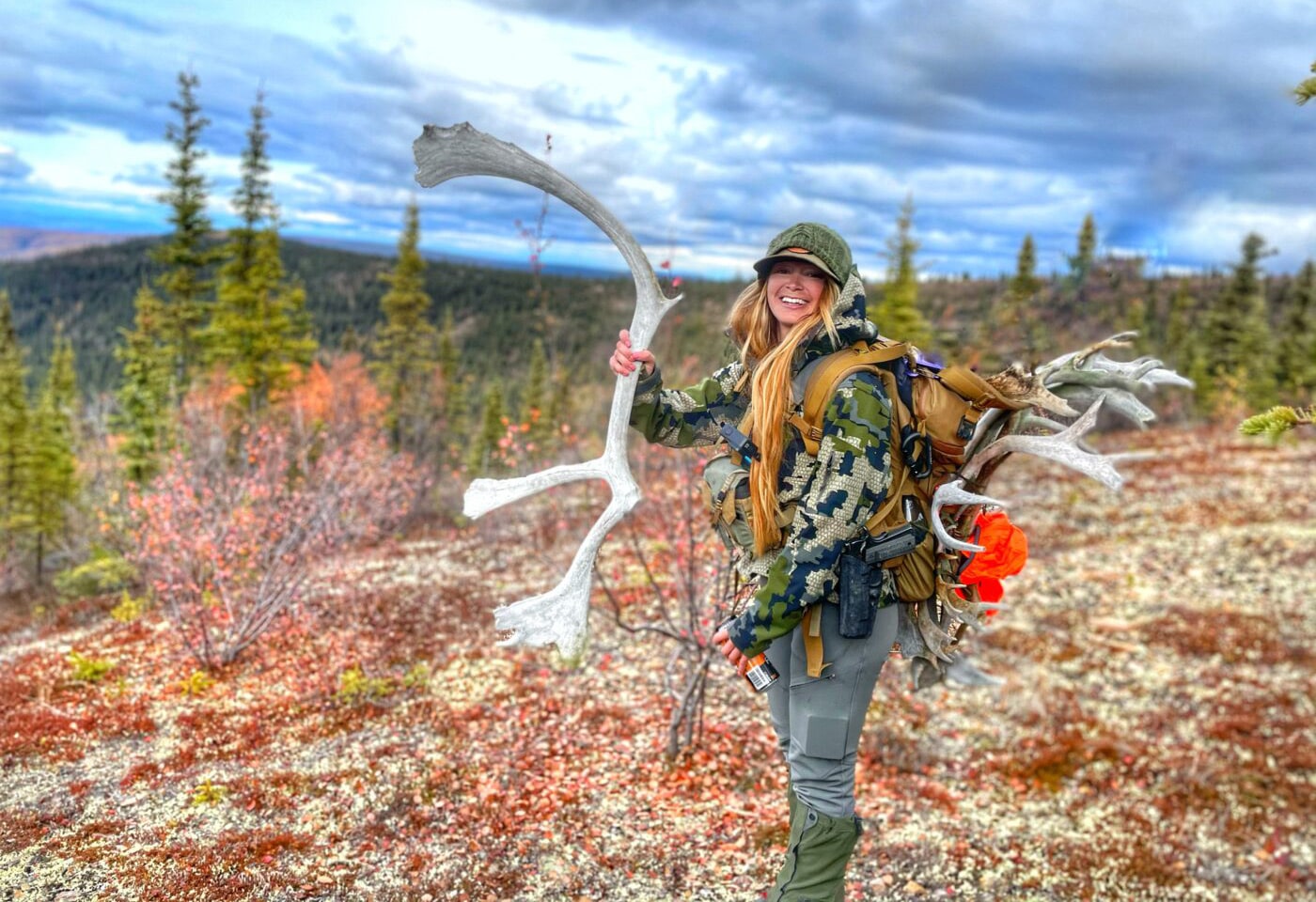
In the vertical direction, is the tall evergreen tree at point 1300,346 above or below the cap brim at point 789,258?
above

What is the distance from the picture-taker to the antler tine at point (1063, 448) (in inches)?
134

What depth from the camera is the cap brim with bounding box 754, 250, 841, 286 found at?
3189mm

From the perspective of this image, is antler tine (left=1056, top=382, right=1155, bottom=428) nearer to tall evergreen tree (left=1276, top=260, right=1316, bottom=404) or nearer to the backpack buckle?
the backpack buckle

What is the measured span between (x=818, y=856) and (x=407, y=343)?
3223 centimetres

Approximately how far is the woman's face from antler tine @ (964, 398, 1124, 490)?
1013 millimetres

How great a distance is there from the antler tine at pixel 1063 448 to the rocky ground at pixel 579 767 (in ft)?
10.7

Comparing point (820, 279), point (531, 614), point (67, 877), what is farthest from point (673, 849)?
point (820, 279)

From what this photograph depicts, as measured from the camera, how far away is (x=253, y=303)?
88.9 ft

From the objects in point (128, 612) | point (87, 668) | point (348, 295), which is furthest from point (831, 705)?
point (348, 295)

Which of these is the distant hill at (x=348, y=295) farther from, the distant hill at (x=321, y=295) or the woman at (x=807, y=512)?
the woman at (x=807, y=512)

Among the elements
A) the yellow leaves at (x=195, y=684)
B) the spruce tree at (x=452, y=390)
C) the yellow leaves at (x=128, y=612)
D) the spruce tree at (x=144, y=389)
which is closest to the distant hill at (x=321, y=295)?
the spruce tree at (x=452, y=390)

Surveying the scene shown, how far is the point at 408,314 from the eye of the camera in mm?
32562

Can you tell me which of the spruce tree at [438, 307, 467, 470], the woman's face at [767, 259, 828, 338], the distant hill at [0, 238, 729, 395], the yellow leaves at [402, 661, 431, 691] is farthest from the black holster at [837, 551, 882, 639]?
the distant hill at [0, 238, 729, 395]

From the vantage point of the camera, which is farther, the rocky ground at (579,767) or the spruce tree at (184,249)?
Result: the spruce tree at (184,249)
